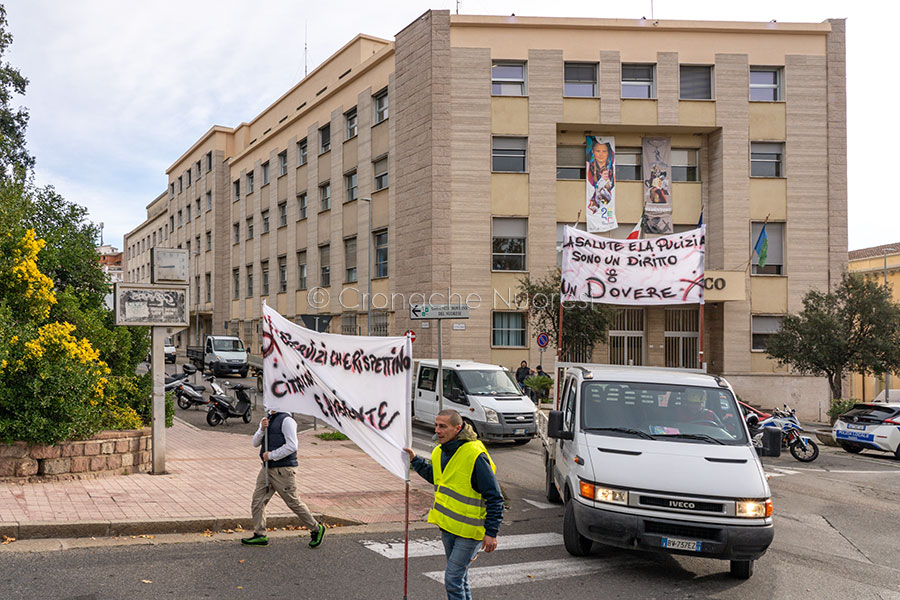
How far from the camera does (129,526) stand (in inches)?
305

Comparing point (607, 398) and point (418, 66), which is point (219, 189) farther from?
point (607, 398)

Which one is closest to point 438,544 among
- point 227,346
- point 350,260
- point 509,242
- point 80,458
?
point 80,458

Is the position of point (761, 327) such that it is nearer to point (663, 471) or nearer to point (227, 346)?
point (227, 346)

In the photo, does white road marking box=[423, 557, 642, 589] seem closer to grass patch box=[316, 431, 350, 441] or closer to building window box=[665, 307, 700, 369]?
grass patch box=[316, 431, 350, 441]

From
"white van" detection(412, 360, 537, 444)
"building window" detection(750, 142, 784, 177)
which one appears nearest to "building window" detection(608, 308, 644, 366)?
"building window" detection(750, 142, 784, 177)

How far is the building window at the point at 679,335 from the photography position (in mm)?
31547

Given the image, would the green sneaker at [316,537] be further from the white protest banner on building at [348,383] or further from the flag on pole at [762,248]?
the flag on pole at [762,248]

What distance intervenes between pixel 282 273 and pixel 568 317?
25209 mm

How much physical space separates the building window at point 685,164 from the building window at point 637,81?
2954 mm

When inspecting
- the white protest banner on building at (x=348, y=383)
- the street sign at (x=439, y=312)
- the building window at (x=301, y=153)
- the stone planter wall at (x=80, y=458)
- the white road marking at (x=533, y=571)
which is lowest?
the white road marking at (x=533, y=571)

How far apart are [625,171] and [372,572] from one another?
27.8 meters

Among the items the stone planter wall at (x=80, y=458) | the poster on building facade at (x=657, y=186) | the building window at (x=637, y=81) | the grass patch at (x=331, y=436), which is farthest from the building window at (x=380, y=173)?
the stone planter wall at (x=80, y=458)

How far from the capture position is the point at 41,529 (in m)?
7.41

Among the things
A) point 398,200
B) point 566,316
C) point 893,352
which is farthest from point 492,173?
point 893,352
